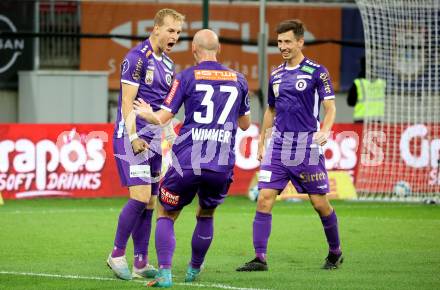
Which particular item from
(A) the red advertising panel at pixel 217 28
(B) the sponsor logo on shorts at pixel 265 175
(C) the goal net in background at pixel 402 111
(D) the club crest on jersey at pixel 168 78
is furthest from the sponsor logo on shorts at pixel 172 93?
(A) the red advertising panel at pixel 217 28

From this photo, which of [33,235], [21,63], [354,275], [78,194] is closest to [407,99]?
[78,194]

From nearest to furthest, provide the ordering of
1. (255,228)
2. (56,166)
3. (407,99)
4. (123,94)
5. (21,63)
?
(123,94)
(255,228)
(56,166)
(407,99)
(21,63)

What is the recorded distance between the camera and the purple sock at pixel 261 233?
1052 cm

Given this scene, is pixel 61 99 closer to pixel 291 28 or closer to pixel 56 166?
pixel 56 166

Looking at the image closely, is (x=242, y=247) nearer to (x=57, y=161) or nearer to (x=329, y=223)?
(x=329, y=223)

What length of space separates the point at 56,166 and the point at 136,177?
8545 millimetres

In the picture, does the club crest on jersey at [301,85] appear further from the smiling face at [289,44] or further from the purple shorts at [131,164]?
the purple shorts at [131,164]

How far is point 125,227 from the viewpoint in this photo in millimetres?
9742

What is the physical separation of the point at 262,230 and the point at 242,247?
1.74 meters

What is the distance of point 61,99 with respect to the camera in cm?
2244

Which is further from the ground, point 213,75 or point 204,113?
point 213,75

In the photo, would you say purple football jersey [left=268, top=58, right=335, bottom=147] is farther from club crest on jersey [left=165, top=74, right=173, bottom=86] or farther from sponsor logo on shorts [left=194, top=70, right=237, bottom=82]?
sponsor logo on shorts [left=194, top=70, right=237, bottom=82]

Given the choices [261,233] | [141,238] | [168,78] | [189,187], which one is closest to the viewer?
[189,187]

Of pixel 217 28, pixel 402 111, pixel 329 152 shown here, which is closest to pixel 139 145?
pixel 329 152
